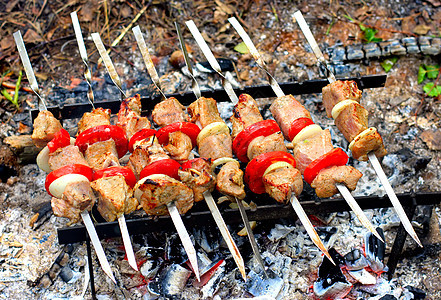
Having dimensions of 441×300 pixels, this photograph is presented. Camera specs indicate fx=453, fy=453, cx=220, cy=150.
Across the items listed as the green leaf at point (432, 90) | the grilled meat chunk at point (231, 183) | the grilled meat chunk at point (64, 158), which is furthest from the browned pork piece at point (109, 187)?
the green leaf at point (432, 90)

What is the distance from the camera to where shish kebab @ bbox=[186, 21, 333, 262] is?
9.31ft

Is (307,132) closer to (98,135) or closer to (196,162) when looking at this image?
(196,162)

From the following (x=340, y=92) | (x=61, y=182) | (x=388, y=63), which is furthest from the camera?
(x=388, y=63)

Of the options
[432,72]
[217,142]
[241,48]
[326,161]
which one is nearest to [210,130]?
[217,142]

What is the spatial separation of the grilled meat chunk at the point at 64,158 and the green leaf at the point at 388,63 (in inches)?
132

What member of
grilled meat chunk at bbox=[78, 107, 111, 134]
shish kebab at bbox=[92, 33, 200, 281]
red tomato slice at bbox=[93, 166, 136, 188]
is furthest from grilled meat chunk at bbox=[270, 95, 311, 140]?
grilled meat chunk at bbox=[78, 107, 111, 134]

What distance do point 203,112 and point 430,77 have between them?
2732 millimetres

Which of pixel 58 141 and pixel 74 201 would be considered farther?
pixel 58 141

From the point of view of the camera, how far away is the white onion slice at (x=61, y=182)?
2824mm

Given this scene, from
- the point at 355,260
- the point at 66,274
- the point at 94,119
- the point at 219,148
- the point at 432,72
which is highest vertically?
the point at 94,119

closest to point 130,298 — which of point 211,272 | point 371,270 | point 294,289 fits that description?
point 211,272

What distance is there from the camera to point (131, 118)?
3.37 meters

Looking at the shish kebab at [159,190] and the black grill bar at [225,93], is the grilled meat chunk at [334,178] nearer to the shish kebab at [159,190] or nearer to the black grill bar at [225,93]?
the shish kebab at [159,190]

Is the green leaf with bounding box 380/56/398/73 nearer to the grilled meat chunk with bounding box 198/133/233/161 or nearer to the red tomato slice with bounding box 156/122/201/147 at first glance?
the grilled meat chunk with bounding box 198/133/233/161
